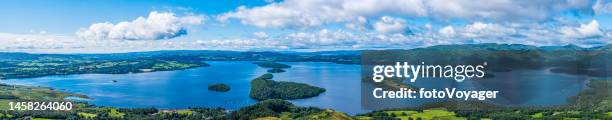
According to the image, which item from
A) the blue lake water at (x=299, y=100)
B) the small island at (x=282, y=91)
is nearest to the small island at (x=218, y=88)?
the blue lake water at (x=299, y=100)

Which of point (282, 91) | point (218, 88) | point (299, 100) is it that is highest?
point (282, 91)

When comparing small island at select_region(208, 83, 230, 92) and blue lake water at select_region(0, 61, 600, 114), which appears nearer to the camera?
blue lake water at select_region(0, 61, 600, 114)

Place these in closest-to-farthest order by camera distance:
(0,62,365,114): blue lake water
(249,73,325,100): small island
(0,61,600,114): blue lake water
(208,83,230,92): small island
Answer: (0,61,600,114): blue lake water, (0,62,365,114): blue lake water, (249,73,325,100): small island, (208,83,230,92): small island

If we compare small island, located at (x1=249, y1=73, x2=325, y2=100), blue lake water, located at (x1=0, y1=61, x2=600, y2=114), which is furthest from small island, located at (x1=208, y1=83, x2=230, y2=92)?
small island, located at (x1=249, y1=73, x2=325, y2=100)

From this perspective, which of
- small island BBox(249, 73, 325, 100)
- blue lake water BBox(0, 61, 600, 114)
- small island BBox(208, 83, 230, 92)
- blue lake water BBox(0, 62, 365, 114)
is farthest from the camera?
small island BBox(208, 83, 230, 92)

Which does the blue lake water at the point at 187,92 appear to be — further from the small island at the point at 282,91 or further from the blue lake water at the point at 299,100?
the small island at the point at 282,91

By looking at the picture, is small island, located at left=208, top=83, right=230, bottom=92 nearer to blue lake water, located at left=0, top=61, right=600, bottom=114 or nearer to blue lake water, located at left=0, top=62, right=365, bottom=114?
blue lake water, located at left=0, top=62, right=365, bottom=114

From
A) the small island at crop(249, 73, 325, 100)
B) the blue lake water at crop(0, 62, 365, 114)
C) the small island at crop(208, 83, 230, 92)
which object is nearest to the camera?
the blue lake water at crop(0, 62, 365, 114)

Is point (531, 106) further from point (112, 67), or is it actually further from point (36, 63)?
point (36, 63)

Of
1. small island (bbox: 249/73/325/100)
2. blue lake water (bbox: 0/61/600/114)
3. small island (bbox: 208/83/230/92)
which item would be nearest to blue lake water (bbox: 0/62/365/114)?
blue lake water (bbox: 0/61/600/114)

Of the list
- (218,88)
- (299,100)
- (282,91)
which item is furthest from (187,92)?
(299,100)

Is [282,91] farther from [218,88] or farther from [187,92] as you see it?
[218,88]
